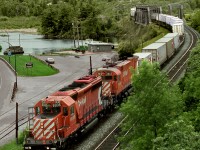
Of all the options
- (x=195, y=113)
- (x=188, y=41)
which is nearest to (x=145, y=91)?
(x=195, y=113)

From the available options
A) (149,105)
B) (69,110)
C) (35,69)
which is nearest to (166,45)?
(35,69)

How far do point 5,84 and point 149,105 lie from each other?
42.9 meters

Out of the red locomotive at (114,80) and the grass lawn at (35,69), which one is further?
the grass lawn at (35,69)

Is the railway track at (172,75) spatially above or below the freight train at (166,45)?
below

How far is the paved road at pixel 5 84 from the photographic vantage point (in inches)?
2225

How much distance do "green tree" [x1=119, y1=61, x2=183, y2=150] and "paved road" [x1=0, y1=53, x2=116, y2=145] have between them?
15.1 m

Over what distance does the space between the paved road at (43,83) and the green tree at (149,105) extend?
15.1 m

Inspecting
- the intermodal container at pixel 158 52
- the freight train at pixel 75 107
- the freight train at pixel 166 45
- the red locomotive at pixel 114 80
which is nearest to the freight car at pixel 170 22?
the freight train at pixel 166 45

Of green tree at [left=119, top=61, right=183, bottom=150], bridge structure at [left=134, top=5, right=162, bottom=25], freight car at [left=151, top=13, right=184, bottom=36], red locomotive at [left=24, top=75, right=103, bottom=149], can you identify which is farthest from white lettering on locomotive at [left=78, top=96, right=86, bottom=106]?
bridge structure at [left=134, top=5, right=162, bottom=25]

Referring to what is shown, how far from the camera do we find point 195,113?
29219 millimetres

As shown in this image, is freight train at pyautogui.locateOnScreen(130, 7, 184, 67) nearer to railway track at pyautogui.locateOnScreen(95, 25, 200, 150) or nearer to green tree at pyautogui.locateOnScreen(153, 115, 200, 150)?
railway track at pyautogui.locateOnScreen(95, 25, 200, 150)

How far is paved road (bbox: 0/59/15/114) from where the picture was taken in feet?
185

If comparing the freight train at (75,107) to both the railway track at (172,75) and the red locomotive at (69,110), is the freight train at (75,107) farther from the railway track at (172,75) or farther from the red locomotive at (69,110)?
the railway track at (172,75)

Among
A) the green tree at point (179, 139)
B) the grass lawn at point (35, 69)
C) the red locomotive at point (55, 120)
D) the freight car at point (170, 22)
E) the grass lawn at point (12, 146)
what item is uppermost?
the freight car at point (170, 22)
